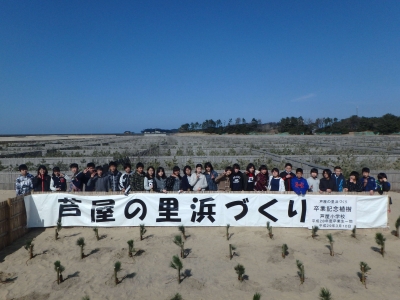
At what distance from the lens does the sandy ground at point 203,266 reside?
13.6ft

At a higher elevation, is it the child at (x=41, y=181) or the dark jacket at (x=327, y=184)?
the child at (x=41, y=181)

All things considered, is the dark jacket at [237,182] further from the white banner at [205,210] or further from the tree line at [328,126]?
the tree line at [328,126]

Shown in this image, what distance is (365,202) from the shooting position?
245 inches

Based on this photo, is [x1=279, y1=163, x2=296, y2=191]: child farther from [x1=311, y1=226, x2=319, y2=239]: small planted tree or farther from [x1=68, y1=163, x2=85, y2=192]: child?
[x1=68, y1=163, x2=85, y2=192]: child

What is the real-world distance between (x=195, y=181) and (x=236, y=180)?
40.1 inches

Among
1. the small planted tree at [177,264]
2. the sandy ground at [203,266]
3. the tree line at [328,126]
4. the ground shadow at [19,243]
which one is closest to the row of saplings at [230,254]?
the small planted tree at [177,264]

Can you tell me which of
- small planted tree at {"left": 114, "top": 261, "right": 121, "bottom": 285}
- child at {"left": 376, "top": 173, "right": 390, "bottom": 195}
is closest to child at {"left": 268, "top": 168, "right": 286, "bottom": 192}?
child at {"left": 376, "top": 173, "right": 390, "bottom": 195}

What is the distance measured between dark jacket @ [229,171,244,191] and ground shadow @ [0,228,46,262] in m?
4.67

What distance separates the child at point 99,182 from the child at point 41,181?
1090mm

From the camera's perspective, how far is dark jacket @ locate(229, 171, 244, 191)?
670 centimetres

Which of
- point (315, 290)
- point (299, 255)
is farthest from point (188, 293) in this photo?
point (299, 255)

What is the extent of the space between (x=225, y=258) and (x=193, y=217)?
1.49m

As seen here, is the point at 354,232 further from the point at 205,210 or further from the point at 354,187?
the point at 205,210

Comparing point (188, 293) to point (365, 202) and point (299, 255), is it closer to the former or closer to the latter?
point (299, 255)
